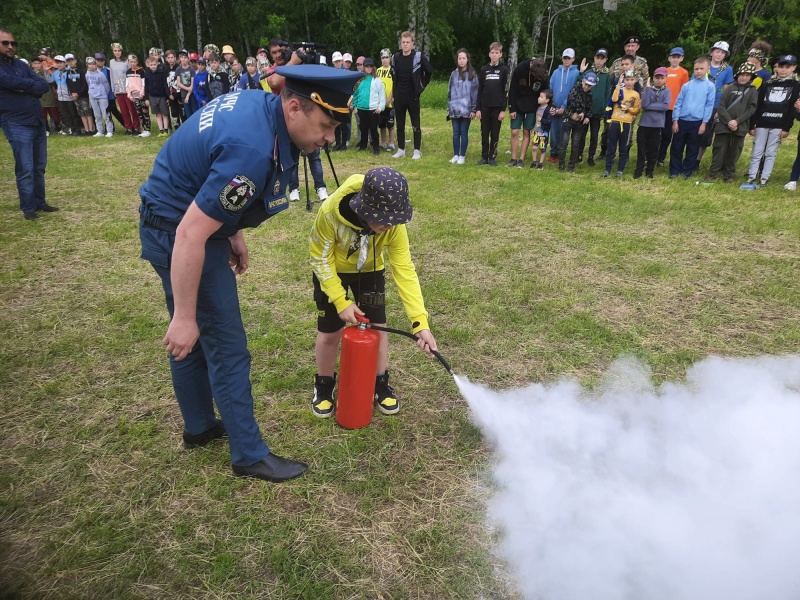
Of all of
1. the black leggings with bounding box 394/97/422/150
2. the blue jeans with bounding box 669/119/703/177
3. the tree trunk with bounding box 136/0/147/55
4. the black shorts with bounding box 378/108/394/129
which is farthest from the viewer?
the tree trunk with bounding box 136/0/147/55

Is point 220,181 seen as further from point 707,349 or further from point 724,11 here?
point 724,11

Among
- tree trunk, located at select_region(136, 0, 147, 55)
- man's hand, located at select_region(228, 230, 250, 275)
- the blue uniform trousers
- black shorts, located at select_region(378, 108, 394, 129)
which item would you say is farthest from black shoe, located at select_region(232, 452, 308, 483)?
tree trunk, located at select_region(136, 0, 147, 55)

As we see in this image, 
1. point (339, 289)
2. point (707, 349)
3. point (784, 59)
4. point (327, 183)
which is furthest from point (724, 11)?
point (339, 289)

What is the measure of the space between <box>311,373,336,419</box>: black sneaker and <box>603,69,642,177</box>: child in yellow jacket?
7.44m

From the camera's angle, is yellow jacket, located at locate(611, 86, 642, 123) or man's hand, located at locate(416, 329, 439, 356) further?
yellow jacket, located at locate(611, 86, 642, 123)

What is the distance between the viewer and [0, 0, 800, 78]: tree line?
22656 mm

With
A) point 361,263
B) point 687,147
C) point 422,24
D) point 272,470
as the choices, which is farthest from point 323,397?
point 422,24

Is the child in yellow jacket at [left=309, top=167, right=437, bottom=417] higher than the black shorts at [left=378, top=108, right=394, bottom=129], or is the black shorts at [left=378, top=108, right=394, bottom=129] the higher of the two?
the black shorts at [left=378, top=108, right=394, bottom=129]

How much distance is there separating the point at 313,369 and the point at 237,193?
6.61 feet

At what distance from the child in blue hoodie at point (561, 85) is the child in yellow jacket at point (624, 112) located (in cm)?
82

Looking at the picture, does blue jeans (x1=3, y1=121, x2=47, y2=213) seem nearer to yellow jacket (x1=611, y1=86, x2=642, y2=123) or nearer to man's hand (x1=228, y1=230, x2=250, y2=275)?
man's hand (x1=228, y1=230, x2=250, y2=275)

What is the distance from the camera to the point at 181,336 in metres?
1.98

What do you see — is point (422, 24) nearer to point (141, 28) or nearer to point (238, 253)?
point (141, 28)

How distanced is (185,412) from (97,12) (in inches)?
1177
